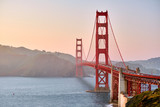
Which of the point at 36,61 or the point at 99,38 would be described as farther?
the point at 36,61

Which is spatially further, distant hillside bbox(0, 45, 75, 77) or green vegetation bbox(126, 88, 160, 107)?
distant hillside bbox(0, 45, 75, 77)

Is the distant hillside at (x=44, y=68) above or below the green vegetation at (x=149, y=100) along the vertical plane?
above

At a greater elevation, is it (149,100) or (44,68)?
(44,68)

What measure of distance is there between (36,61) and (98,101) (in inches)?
5083

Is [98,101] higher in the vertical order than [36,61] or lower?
lower

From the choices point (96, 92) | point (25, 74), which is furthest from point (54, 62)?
point (96, 92)

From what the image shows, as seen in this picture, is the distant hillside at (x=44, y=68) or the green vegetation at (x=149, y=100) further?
the distant hillside at (x=44, y=68)

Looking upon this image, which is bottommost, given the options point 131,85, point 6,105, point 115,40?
point 6,105

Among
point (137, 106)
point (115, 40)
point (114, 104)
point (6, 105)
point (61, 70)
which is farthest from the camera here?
point (61, 70)

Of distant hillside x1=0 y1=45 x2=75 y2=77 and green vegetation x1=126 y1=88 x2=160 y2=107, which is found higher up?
distant hillside x1=0 y1=45 x2=75 y2=77

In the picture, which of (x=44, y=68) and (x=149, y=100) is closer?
(x=149, y=100)

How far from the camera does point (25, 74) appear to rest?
16938 cm

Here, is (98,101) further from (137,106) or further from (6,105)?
(137,106)

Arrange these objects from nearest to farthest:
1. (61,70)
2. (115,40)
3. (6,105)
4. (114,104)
Answer: 1. (114,104)
2. (6,105)
3. (115,40)
4. (61,70)
